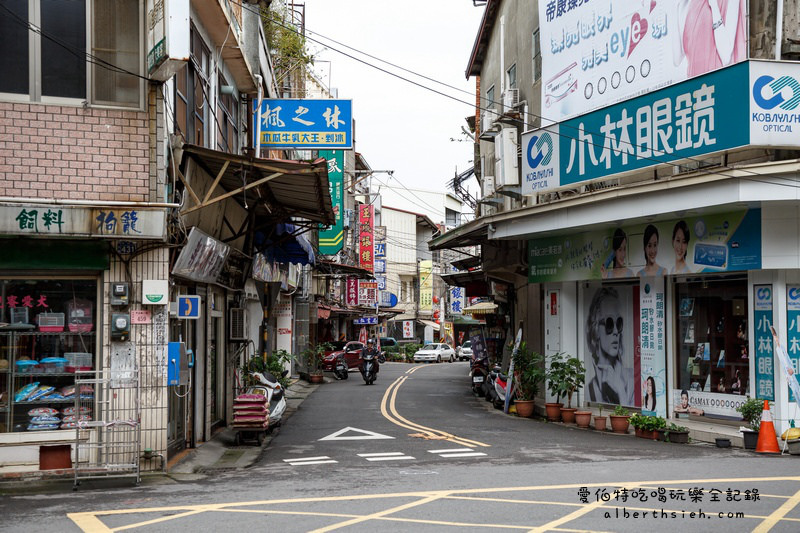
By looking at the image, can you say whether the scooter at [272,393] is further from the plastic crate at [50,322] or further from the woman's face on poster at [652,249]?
the woman's face on poster at [652,249]

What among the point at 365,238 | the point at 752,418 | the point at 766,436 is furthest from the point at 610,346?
the point at 365,238

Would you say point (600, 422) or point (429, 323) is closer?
point (600, 422)

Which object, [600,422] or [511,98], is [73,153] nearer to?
[600,422]

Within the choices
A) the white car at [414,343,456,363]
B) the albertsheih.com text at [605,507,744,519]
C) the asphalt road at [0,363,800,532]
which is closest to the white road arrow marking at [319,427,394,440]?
the asphalt road at [0,363,800,532]

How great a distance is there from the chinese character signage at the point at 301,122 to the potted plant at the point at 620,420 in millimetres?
7951

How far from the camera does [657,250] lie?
1734 cm

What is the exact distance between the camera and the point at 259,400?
50.1 ft

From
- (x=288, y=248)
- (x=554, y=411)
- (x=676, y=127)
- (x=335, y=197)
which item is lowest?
(x=554, y=411)

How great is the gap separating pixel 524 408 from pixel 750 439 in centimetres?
702

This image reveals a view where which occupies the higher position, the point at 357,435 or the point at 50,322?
the point at 50,322

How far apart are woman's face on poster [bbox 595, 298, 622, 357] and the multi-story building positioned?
48mm

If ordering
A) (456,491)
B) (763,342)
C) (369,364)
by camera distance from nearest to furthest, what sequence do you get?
(456,491), (763,342), (369,364)

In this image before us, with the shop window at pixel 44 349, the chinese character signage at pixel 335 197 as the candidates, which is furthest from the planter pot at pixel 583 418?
the chinese character signage at pixel 335 197

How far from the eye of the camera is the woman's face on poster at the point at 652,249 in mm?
17406
